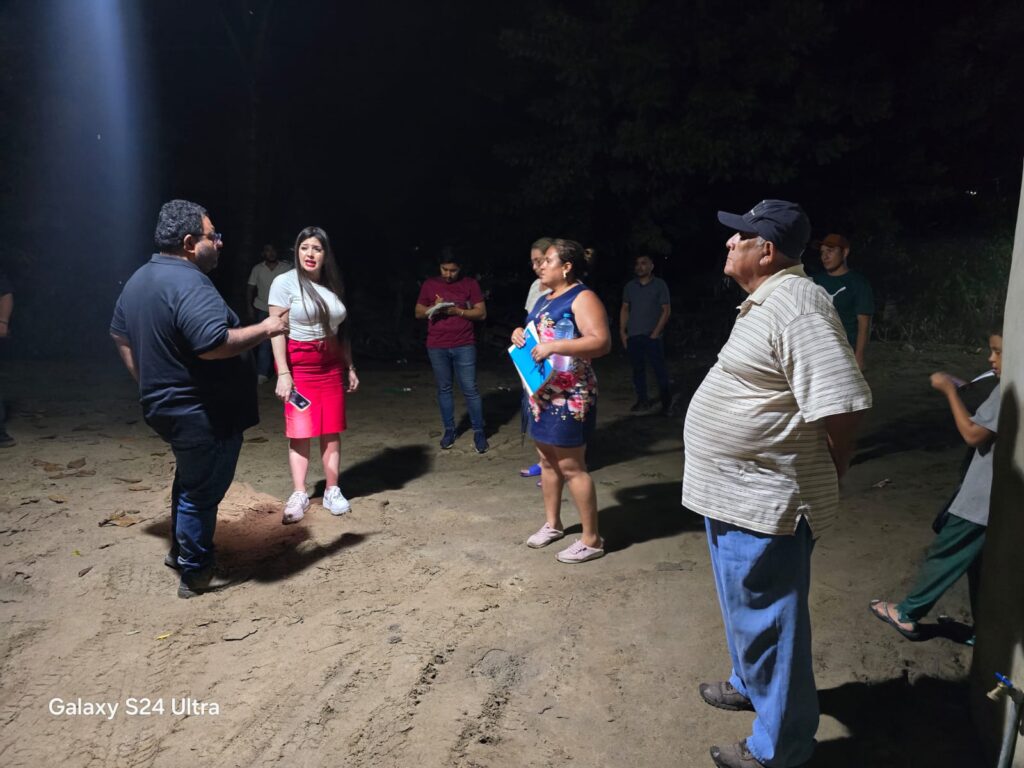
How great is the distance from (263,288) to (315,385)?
15.1 ft

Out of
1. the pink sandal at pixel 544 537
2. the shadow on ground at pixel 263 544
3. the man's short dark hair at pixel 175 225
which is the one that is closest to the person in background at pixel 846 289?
the pink sandal at pixel 544 537

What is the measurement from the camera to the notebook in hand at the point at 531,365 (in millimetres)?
4168

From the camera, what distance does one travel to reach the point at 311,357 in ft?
16.2

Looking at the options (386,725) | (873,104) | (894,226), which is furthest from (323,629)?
(894,226)

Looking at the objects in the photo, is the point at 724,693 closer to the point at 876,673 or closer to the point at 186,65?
the point at 876,673

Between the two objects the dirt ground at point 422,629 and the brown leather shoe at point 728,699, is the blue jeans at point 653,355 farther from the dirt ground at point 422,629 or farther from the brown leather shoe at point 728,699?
the brown leather shoe at point 728,699

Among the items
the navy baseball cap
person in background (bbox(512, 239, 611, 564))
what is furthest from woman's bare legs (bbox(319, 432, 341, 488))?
Result: the navy baseball cap

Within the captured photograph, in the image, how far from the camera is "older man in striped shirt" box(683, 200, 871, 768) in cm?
225

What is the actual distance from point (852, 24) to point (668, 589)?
1356 cm

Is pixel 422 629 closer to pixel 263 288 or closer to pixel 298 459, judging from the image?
pixel 298 459

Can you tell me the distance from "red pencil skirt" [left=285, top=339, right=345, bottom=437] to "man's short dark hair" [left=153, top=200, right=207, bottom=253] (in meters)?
1.23

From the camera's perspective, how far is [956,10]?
1404 cm

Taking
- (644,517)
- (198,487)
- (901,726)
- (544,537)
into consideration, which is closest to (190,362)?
(198,487)

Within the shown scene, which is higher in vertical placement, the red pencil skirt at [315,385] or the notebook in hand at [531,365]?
the notebook in hand at [531,365]
